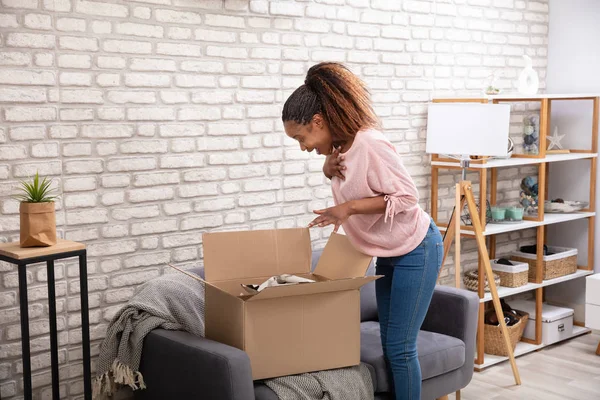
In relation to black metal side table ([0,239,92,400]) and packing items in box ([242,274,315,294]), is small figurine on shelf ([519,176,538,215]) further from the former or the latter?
black metal side table ([0,239,92,400])

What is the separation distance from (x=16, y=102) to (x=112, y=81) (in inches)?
15.7

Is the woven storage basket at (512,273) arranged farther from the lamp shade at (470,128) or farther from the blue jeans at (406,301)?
the blue jeans at (406,301)

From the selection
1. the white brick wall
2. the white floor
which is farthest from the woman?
the white floor

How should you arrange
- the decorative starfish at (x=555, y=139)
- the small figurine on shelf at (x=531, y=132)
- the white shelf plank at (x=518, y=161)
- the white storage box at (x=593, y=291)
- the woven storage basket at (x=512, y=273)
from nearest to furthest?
the white storage box at (x=593, y=291), the white shelf plank at (x=518, y=161), the woven storage basket at (x=512, y=273), the small figurine on shelf at (x=531, y=132), the decorative starfish at (x=555, y=139)

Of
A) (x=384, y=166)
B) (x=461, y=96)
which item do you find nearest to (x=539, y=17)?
(x=461, y=96)

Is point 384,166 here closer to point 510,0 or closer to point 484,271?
point 484,271

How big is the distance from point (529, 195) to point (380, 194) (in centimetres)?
242

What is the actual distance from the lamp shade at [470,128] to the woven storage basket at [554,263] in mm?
1179

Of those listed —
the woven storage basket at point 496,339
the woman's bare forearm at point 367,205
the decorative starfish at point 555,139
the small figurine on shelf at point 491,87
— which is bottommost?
the woven storage basket at point 496,339

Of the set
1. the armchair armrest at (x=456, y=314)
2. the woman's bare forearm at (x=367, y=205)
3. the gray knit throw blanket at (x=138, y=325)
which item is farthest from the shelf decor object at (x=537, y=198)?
the gray knit throw blanket at (x=138, y=325)

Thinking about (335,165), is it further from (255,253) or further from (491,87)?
(491,87)

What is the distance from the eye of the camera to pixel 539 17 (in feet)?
16.1

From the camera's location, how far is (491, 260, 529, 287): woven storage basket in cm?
434

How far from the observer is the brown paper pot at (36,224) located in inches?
99.4
